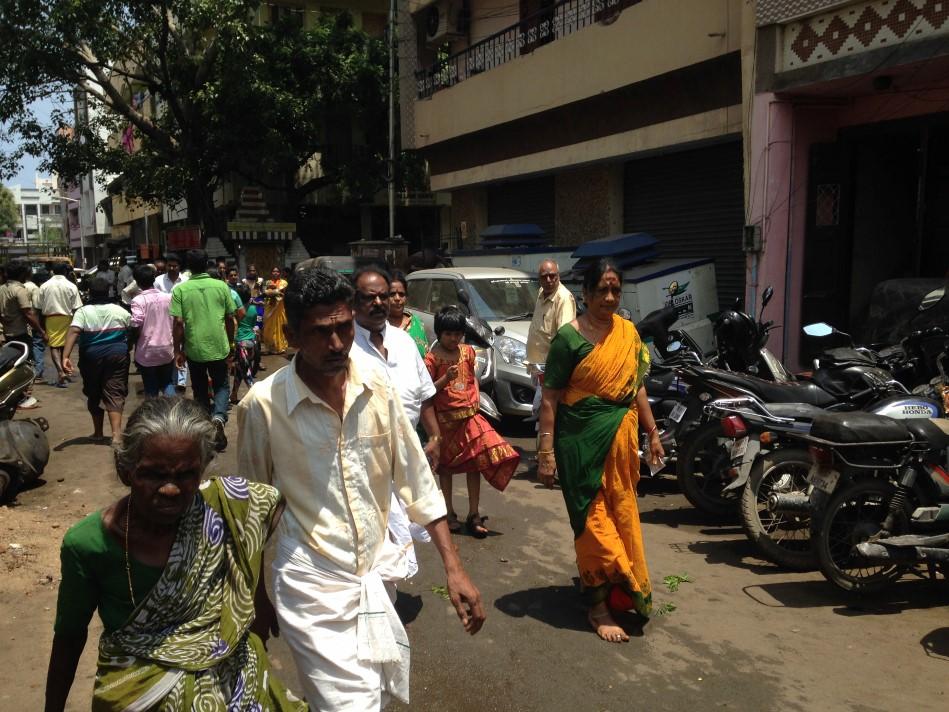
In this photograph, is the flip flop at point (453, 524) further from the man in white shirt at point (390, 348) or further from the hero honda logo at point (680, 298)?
the hero honda logo at point (680, 298)

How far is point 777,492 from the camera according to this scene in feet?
16.7

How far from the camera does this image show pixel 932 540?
168 inches

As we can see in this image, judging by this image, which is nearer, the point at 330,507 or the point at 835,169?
the point at 330,507

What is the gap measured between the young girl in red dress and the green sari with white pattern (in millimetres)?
3253

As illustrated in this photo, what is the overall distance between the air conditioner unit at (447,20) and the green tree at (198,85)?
4.66 m

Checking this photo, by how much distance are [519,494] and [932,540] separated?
317 centimetres

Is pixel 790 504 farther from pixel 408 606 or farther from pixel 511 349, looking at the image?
pixel 511 349

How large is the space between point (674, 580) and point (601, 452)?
3.88 ft

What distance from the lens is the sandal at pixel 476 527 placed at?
5688 mm

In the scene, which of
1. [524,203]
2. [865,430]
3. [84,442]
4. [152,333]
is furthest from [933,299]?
[524,203]

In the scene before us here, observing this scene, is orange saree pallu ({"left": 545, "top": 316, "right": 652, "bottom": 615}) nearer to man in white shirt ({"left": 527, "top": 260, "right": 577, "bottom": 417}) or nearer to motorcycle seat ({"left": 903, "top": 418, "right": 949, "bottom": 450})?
motorcycle seat ({"left": 903, "top": 418, "right": 949, "bottom": 450})

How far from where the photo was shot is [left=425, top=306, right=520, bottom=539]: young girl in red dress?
5.42 meters

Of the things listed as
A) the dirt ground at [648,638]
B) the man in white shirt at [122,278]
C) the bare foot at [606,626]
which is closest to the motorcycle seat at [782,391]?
the dirt ground at [648,638]

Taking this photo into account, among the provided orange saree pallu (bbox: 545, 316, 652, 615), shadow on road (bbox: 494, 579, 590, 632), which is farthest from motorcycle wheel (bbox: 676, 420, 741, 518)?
orange saree pallu (bbox: 545, 316, 652, 615)
